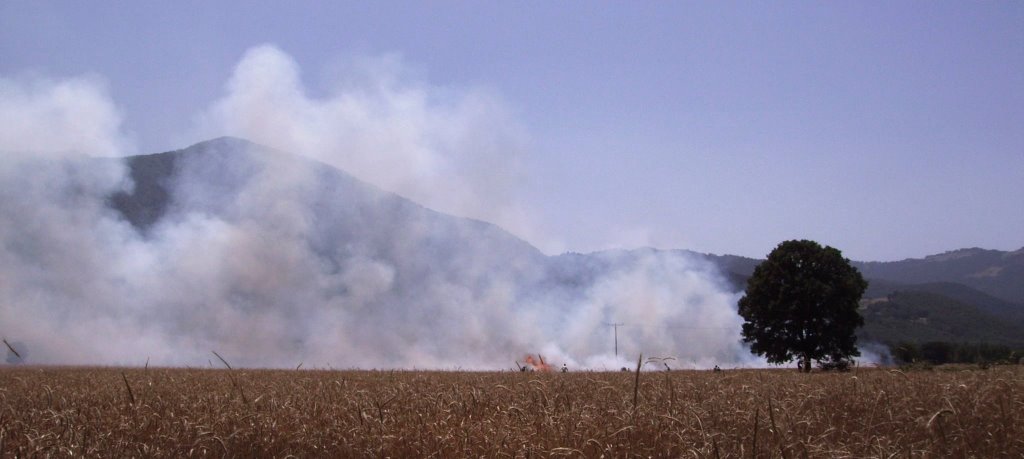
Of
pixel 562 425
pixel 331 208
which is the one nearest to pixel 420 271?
pixel 331 208

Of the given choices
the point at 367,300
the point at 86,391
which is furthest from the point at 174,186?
the point at 86,391

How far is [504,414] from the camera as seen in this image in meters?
8.38

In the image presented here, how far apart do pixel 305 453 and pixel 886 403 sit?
7.21m

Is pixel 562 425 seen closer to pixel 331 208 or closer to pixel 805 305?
pixel 805 305

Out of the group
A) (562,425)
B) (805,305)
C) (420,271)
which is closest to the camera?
(562,425)

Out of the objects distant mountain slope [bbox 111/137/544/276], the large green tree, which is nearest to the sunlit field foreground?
the large green tree

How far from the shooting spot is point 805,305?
Result: 55625 mm

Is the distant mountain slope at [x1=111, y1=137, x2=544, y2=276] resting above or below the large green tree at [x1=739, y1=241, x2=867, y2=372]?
above

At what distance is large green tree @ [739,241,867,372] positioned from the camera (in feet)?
181

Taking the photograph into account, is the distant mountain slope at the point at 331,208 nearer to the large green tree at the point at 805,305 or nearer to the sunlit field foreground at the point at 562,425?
the large green tree at the point at 805,305

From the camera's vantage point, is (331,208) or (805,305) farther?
(331,208)

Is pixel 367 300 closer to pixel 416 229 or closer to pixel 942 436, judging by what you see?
pixel 416 229

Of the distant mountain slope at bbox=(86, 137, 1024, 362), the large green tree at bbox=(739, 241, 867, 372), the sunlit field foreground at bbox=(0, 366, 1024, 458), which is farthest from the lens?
the distant mountain slope at bbox=(86, 137, 1024, 362)

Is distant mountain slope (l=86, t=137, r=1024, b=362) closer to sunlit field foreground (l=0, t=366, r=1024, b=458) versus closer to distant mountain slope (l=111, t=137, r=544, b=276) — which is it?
distant mountain slope (l=111, t=137, r=544, b=276)
